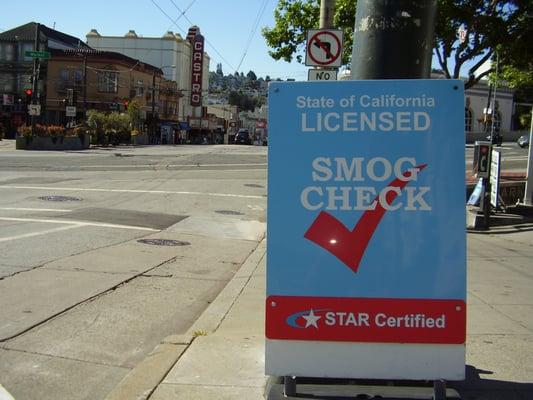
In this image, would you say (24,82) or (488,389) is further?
(24,82)

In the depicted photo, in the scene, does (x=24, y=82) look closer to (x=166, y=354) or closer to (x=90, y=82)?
(x=90, y=82)

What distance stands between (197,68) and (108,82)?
23.7 metres

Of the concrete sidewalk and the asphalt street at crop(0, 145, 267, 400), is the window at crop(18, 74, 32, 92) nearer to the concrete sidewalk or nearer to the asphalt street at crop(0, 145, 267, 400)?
the asphalt street at crop(0, 145, 267, 400)

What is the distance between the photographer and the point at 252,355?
4617mm

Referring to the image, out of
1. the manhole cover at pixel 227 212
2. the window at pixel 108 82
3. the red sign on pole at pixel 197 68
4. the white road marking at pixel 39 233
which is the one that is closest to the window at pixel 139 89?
the window at pixel 108 82

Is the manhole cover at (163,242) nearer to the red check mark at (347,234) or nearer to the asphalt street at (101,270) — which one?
the asphalt street at (101,270)

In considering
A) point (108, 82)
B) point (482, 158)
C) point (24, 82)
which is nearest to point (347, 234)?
point (482, 158)

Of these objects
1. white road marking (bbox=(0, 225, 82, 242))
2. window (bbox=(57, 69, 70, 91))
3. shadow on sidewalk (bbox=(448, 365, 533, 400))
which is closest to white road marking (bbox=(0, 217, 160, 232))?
white road marking (bbox=(0, 225, 82, 242))

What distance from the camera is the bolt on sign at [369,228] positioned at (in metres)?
3.39

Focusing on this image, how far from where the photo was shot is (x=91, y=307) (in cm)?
635

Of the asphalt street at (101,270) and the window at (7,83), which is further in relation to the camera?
the window at (7,83)

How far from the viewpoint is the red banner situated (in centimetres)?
341

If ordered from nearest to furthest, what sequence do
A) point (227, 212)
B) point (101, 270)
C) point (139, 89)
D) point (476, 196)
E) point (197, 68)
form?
point (101, 270) < point (227, 212) < point (476, 196) < point (139, 89) < point (197, 68)

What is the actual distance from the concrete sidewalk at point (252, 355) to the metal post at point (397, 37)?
80.9 inches
